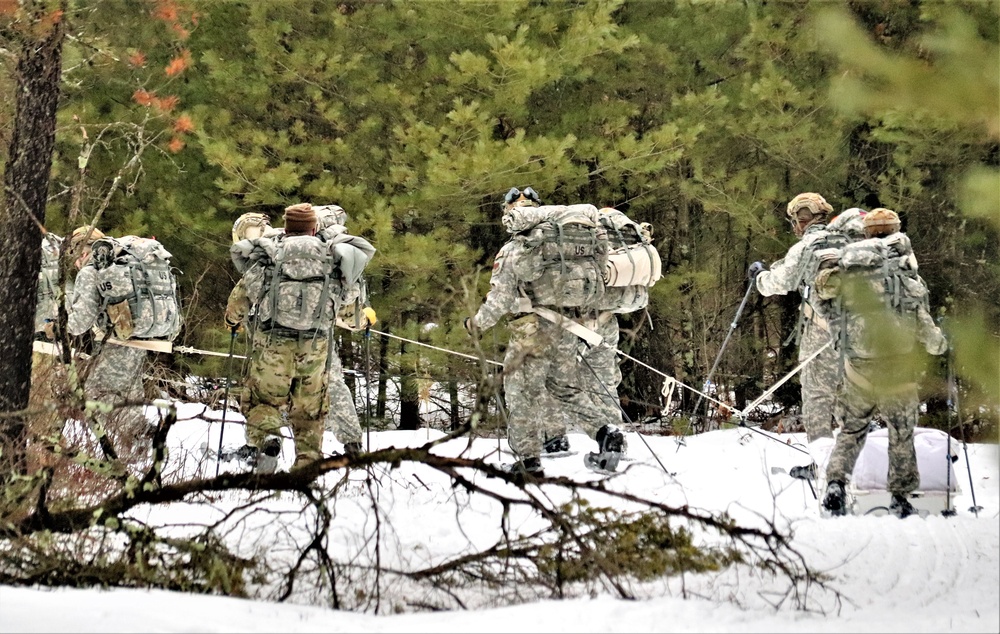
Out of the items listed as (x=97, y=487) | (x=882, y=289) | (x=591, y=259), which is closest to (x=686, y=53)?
(x=591, y=259)

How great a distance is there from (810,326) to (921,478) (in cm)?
201

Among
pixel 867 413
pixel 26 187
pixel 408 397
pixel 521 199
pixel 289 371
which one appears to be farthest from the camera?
pixel 408 397

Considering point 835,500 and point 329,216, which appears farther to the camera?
point 329,216

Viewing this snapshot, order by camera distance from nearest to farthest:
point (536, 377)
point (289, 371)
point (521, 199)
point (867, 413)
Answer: point (867, 413), point (289, 371), point (536, 377), point (521, 199)

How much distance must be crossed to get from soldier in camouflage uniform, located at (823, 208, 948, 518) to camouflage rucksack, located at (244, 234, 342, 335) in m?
3.32

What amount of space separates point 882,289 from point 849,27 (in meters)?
3.17

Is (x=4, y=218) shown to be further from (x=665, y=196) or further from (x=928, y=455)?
(x=665, y=196)

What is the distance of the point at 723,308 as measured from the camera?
12.5 m

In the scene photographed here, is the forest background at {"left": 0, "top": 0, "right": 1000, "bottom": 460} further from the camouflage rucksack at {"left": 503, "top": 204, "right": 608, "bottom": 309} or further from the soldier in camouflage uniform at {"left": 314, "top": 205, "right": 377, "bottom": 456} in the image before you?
the camouflage rucksack at {"left": 503, "top": 204, "right": 608, "bottom": 309}

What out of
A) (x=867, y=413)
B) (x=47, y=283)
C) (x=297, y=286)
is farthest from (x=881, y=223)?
(x=47, y=283)

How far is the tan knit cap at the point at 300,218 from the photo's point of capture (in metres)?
6.89

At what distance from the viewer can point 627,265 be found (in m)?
7.84

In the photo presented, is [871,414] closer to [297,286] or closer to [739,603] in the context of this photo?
[739,603]

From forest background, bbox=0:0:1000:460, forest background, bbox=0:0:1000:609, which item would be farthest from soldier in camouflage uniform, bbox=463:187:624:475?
forest background, bbox=0:0:1000:460
